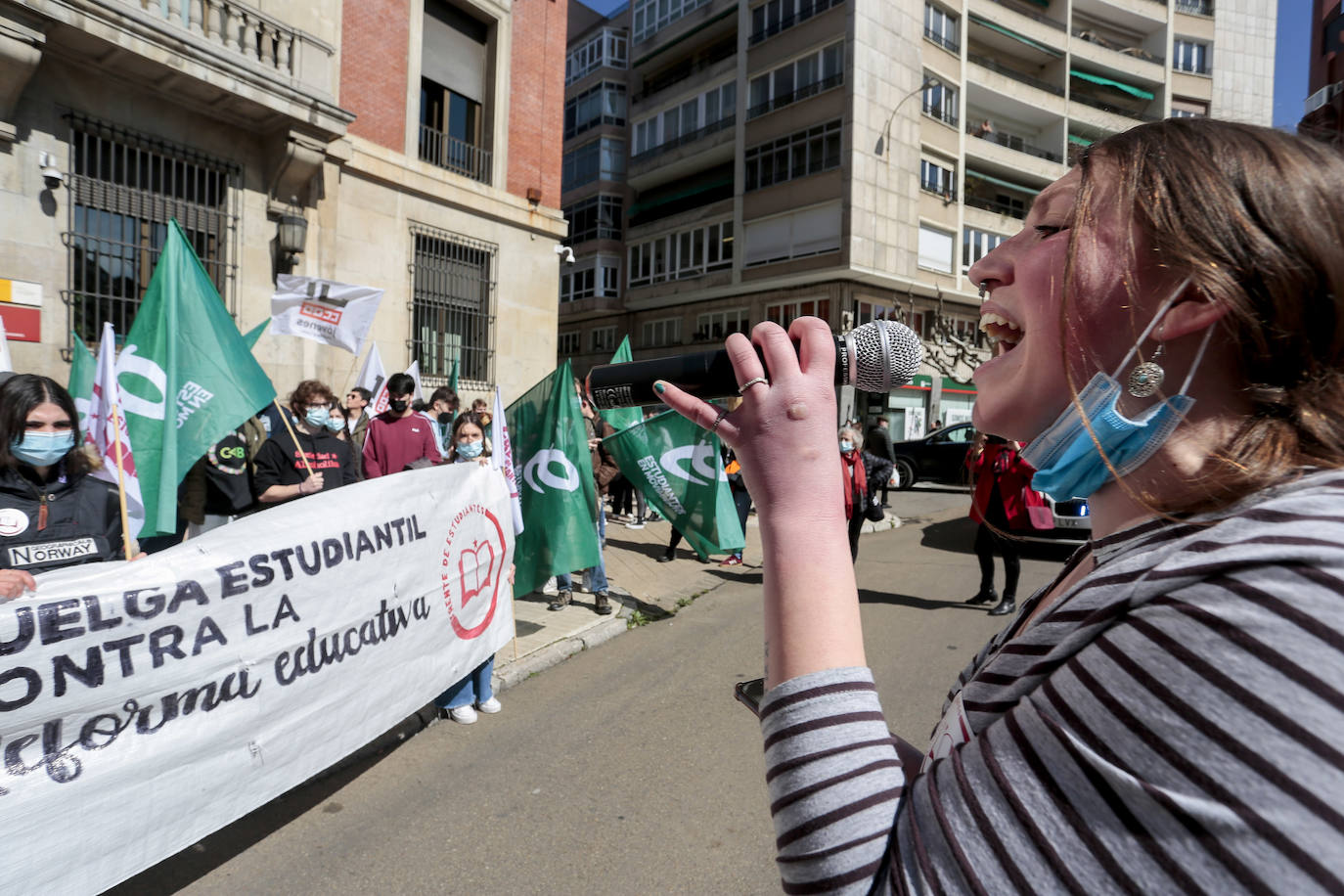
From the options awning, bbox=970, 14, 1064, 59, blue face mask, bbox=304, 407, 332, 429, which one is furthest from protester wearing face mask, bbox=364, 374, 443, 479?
awning, bbox=970, 14, 1064, 59

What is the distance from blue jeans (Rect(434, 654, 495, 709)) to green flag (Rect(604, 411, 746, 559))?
A: 2.59 m

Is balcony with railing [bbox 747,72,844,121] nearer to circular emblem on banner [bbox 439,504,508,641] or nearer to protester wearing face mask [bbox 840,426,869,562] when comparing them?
protester wearing face mask [bbox 840,426,869,562]

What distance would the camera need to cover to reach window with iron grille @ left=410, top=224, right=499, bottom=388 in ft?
45.5

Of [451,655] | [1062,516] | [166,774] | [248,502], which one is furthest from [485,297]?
[166,774]

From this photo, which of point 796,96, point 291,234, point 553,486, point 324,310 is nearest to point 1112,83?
point 796,96

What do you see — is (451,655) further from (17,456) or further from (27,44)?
(27,44)

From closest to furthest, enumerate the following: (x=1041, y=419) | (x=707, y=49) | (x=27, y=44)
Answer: (x=1041, y=419), (x=27, y=44), (x=707, y=49)

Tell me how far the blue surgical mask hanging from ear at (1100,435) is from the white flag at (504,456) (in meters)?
5.12

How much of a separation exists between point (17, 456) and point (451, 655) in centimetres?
214

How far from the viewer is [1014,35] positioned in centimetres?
3045

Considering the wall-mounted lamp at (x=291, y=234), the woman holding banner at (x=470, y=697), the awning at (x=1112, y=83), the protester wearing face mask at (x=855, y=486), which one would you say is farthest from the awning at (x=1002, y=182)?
the woman holding banner at (x=470, y=697)

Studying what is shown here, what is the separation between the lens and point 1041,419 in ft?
3.05

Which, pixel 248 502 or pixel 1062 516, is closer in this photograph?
pixel 248 502

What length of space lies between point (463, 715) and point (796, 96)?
2813 centimetres
